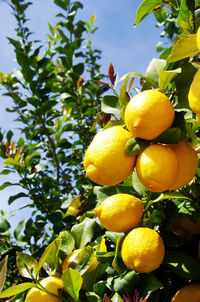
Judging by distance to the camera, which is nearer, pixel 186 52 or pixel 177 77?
pixel 186 52

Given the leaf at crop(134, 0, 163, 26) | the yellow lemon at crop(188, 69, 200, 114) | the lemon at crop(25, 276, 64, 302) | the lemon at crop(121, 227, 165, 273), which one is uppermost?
the leaf at crop(134, 0, 163, 26)

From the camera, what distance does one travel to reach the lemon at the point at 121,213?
787 mm

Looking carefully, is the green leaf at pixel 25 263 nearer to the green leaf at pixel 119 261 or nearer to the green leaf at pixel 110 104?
the green leaf at pixel 119 261

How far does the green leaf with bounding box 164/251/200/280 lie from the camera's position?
0.81 meters

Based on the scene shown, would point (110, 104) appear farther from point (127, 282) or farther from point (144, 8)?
point (127, 282)

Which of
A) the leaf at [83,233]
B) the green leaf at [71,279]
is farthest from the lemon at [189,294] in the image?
the leaf at [83,233]

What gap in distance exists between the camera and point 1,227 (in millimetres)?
1997

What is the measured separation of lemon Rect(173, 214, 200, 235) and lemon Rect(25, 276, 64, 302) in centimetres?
43

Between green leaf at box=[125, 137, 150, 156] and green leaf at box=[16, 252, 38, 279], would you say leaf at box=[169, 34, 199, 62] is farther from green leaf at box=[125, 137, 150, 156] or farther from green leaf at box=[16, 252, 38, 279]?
green leaf at box=[16, 252, 38, 279]

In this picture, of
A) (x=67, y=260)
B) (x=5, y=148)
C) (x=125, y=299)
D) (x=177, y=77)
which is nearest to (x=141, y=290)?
(x=125, y=299)

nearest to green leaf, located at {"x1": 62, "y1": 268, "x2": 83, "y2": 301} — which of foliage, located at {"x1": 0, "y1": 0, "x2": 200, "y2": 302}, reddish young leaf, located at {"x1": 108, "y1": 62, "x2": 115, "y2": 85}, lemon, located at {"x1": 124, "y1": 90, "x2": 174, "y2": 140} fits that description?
foliage, located at {"x1": 0, "y1": 0, "x2": 200, "y2": 302}

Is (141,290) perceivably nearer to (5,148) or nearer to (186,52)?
(186,52)

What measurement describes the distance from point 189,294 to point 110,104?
0.58 m

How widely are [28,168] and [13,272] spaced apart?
72cm
